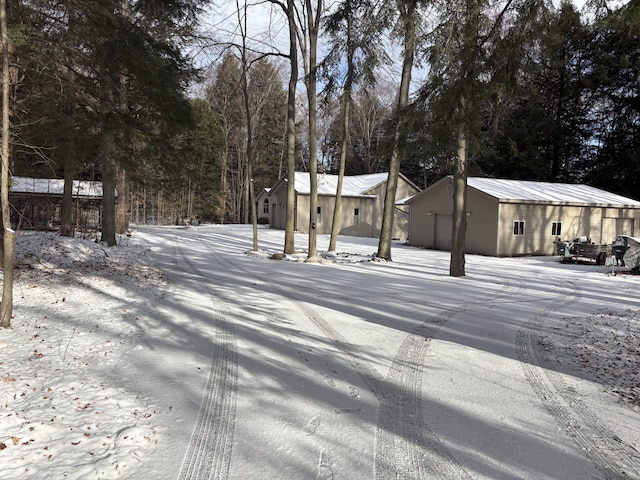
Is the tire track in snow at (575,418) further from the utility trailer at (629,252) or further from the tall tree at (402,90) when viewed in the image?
the utility trailer at (629,252)

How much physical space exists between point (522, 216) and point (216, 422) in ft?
70.0

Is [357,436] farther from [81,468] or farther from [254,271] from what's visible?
[254,271]

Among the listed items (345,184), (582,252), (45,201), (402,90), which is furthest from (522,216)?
(45,201)

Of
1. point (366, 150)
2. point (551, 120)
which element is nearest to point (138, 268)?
point (551, 120)

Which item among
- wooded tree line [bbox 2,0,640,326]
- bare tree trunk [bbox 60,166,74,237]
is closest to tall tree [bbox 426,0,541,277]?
wooded tree line [bbox 2,0,640,326]

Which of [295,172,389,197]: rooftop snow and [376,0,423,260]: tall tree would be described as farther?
[295,172,389,197]: rooftop snow

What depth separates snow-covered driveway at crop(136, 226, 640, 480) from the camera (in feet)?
9.47

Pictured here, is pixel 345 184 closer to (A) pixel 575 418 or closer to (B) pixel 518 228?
(B) pixel 518 228

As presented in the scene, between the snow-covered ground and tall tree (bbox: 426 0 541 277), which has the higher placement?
tall tree (bbox: 426 0 541 277)

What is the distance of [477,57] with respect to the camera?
7180 millimetres

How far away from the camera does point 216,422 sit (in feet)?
11.1

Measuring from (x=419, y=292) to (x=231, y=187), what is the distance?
43.9 meters

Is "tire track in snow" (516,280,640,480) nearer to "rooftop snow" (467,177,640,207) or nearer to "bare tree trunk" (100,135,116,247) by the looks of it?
"bare tree trunk" (100,135,116,247)

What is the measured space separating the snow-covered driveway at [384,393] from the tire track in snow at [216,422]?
1 centimetres
